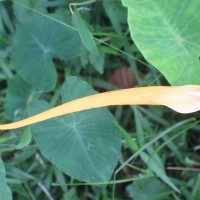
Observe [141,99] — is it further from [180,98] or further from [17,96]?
[17,96]

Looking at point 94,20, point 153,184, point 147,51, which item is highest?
point 147,51

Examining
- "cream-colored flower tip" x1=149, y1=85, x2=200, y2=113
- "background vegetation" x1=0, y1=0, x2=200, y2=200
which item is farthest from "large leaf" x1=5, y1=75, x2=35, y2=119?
"cream-colored flower tip" x1=149, y1=85, x2=200, y2=113

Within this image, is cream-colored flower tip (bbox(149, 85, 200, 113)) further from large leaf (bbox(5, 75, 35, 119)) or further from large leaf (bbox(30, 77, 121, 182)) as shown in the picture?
large leaf (bbox(5, 75, 35, 119))

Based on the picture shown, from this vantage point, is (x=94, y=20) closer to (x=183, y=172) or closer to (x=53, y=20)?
(x=53, y=20)

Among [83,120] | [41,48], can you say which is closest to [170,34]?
[83,120]

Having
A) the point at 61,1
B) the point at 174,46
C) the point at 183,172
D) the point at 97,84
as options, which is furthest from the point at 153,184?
the point at 61,1
